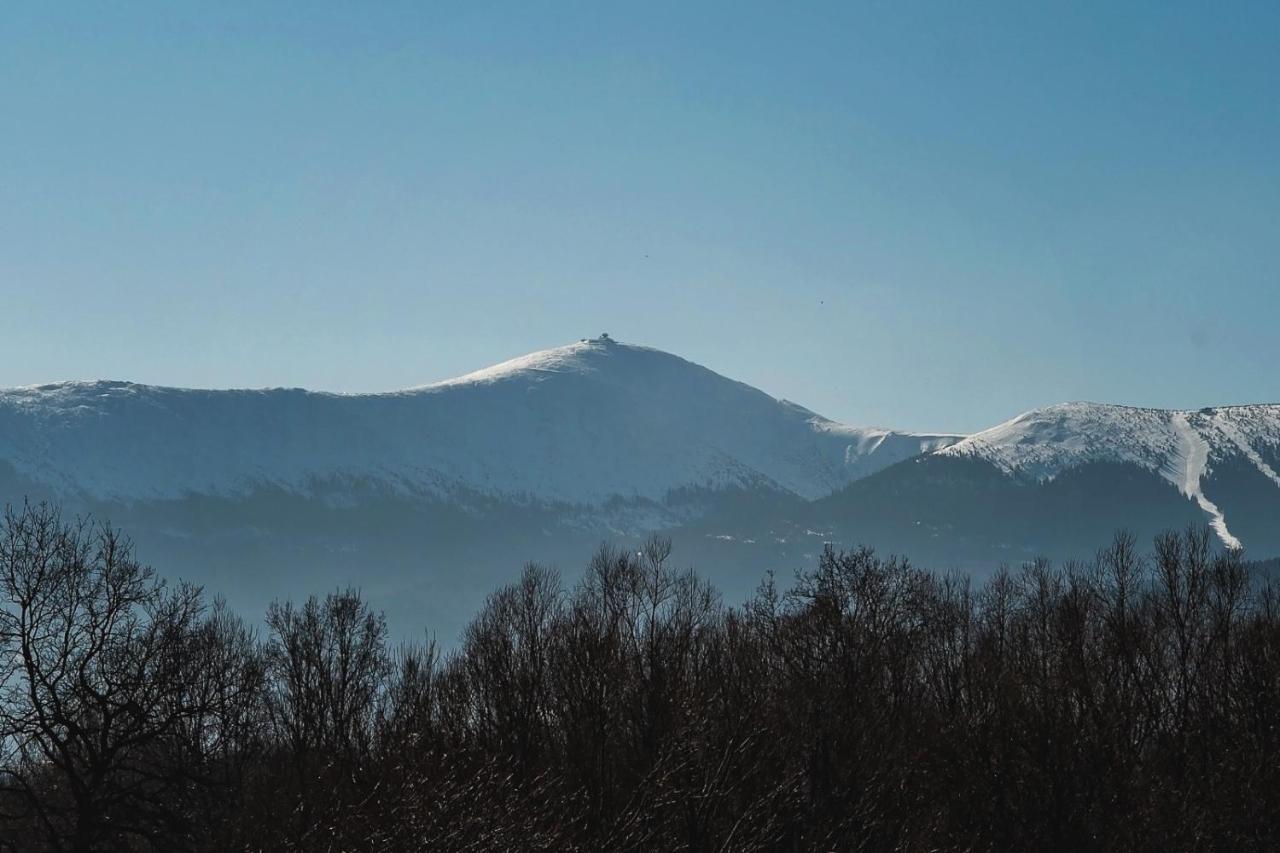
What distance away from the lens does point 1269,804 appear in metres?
51.7

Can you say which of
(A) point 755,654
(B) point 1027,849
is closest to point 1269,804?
(B) point 1027,849

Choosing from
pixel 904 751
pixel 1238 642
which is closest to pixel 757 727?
pixel 904 751

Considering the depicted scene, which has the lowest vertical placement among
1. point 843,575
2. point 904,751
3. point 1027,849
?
point 1027,849

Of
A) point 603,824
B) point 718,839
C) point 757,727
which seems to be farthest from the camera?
point 757,727

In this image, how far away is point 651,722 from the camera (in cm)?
6050

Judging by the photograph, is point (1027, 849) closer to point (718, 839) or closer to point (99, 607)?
point (718, 839)

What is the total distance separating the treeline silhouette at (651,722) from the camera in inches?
1428

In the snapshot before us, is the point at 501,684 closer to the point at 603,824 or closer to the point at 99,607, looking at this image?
the point at 99,607

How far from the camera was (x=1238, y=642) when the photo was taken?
74.5 meters

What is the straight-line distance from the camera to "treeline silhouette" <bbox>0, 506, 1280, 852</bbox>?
36281 millimetres

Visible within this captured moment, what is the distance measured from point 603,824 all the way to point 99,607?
2047cm

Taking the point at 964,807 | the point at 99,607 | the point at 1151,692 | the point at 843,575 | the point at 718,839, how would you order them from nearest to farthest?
the point at 718,839 < the point at 99,607 < the point at 964,807 < the point at 1151,692 < the point at 843,575

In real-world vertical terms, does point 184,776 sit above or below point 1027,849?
above

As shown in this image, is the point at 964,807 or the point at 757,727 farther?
the point at 964,807
